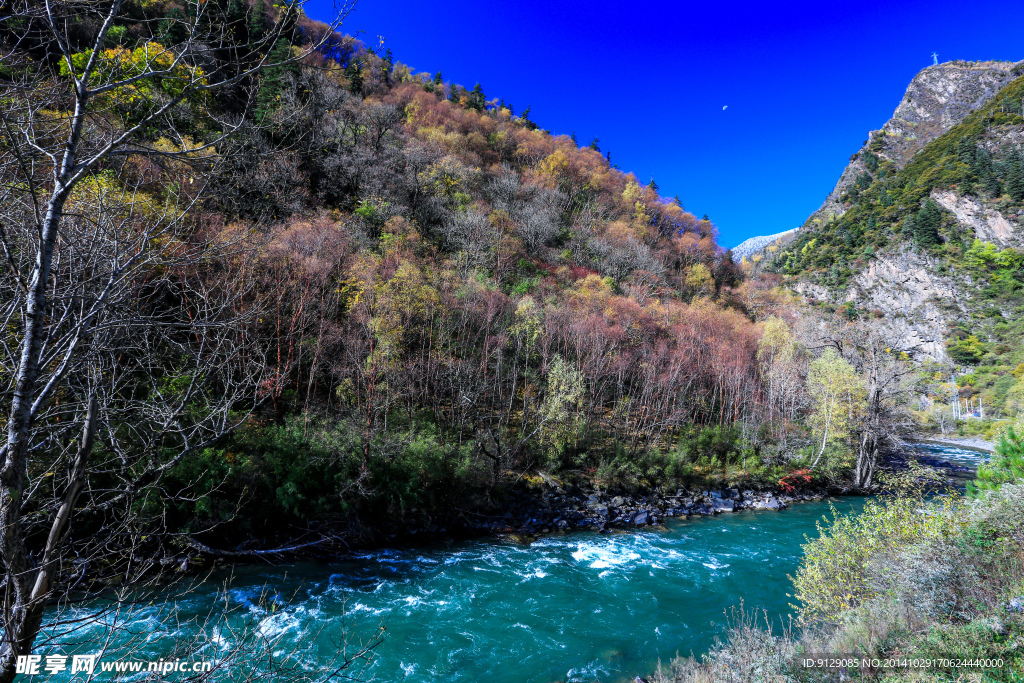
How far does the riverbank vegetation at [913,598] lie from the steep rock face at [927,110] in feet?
288

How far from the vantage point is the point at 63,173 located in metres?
2.06

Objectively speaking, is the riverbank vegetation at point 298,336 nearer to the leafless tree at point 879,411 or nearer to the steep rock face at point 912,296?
the leafless tree at point 879,411

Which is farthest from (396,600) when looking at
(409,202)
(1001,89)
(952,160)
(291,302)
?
(1001,89)

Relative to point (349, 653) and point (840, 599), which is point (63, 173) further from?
point (840, 599)

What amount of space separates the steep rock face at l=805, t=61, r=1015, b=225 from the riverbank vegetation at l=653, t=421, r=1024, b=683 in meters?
87.9

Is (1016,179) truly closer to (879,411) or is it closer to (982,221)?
(982,221)

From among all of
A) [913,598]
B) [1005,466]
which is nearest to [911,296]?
[1005,466]

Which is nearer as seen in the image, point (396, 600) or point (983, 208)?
point (396, 600)

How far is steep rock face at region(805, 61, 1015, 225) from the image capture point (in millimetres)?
77438

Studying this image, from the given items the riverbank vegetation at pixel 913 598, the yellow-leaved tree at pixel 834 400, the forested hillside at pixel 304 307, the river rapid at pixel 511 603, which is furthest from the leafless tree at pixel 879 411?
the riverbank vegetation at pixel 913 598

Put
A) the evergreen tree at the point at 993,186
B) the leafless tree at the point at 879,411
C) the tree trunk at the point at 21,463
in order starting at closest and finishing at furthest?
the tree trunk at the point at 21,463
the leafless tree at the point at 879,411
the evergreen tree at the point at 993,186

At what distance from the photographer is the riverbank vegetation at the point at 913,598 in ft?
13.9

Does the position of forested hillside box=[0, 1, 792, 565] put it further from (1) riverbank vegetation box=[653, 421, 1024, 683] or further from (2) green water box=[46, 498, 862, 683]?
(1) riverbank vegetation box=[653, 421, 1024, 683]

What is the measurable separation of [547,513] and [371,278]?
10304mm
